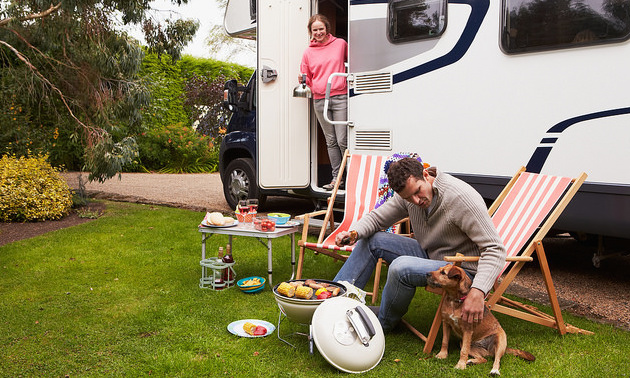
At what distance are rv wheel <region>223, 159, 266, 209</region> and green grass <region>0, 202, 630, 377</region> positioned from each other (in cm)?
188

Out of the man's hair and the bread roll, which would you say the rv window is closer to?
the bread roll

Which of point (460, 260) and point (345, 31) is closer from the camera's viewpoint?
point (460, 260)

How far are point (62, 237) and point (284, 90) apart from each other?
2585 mm

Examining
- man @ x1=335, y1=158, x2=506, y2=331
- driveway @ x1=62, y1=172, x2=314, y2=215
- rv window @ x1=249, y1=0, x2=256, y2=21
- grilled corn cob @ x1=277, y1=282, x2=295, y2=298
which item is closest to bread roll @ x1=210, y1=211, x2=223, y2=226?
man @ x1=335, y1=158, x2=506, y2=331

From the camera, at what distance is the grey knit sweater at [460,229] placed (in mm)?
2729

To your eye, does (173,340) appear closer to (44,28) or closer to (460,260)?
(460,260)

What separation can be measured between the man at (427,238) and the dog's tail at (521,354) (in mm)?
370

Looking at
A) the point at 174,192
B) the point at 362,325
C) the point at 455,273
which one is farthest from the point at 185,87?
the point at 455,273

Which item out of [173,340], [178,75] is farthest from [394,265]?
[178,75]

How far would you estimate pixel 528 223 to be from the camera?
11.0ft

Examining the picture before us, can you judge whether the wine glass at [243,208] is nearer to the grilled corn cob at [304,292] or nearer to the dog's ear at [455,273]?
the grilled corn cob at [304,292]

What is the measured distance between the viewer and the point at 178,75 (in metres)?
13.4

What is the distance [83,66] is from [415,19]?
3884 millimetres

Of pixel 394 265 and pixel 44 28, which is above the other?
pixel 44 28
